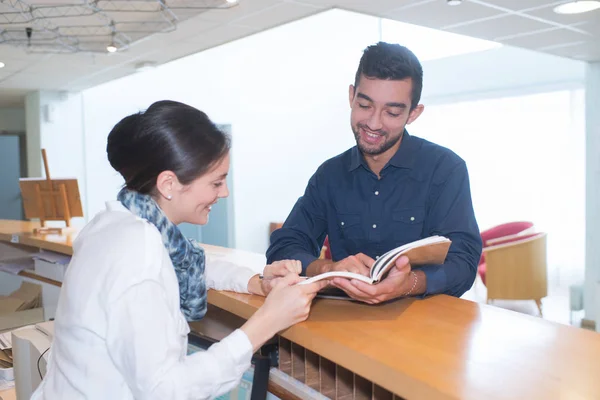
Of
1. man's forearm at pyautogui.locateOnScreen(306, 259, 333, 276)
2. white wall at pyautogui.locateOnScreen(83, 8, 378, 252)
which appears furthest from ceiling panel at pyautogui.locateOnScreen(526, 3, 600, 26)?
white wall at pyautogui.locateOnScreen(83, 8, 378, 252)

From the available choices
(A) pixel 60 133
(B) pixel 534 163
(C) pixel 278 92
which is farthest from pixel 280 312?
(C) pixel 278 92

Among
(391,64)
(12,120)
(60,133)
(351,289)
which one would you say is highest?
(12,120)

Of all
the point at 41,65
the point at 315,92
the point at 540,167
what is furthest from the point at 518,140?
the point at 41,65

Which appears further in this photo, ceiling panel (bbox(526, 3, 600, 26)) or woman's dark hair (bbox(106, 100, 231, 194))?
ceiling panel (bbox(526, 3, 600, 26))

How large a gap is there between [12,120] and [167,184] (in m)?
10.2

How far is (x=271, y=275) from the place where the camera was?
65.5 inches

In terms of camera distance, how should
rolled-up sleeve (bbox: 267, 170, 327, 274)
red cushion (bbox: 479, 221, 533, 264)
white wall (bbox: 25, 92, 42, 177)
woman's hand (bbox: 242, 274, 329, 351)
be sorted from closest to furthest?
woman's hand (bbox: 242, 274, 329, 351) < rolled-up sleeve (bbox: 267, 170, 327, 274) < red cushion (bbox: 479, 221, 533, 264) < white wall (bbox: 25, 92, 42, 177)

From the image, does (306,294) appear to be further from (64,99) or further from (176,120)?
(64,99)

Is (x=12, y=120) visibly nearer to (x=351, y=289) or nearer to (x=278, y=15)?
(x=278, y=15)

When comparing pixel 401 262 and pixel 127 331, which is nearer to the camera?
pixel 127 331

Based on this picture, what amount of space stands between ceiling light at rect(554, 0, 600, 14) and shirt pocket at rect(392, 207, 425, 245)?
9.18 feet

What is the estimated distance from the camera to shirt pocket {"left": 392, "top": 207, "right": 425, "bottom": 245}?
1.91m

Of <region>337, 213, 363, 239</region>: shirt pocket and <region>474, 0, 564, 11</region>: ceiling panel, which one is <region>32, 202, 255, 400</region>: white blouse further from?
<region>474, 0, 564, 11</region>: ceiling panel

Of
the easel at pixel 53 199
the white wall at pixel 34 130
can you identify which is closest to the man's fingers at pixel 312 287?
the easel at pixel 53 199
